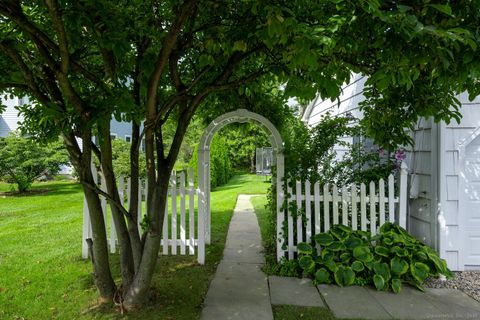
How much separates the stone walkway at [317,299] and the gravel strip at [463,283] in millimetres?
158

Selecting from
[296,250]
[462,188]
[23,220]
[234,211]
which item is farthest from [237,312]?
[23,220]

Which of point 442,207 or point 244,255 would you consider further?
point 244,255

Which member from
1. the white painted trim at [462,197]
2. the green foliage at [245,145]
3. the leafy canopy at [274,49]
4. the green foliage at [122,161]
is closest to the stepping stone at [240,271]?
the leafy canopy at [274,49]

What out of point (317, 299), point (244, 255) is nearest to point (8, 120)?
point (244, 255)

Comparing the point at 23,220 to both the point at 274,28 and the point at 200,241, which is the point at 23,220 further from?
the point at 274,28

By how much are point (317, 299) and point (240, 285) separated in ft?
3.04

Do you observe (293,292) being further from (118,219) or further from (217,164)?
(217,164)

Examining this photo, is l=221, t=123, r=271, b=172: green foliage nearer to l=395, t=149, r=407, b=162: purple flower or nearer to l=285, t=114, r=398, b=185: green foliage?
l=285, t=114, r=398, b=185: green foliage

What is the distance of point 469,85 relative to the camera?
7.48 ft

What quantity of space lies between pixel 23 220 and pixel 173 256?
16.0ft

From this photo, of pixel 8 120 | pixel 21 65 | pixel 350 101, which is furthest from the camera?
pixel 8 120

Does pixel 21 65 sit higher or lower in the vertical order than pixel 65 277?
higher

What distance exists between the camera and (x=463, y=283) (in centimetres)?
425

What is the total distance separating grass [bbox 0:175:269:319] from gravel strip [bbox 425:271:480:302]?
292 cm
